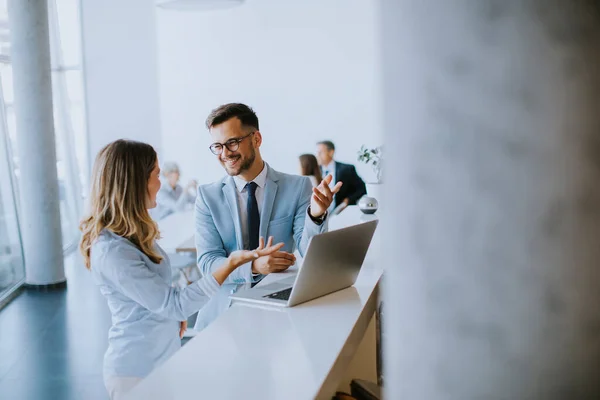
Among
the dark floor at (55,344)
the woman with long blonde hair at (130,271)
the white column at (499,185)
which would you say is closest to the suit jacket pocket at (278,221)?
the woman with long blonde hair at (130,271)

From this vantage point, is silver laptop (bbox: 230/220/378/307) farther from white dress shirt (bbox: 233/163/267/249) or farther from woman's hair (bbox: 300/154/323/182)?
woman's hair (bbox: 300/154/323/182)

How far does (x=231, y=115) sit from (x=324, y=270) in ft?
3.33

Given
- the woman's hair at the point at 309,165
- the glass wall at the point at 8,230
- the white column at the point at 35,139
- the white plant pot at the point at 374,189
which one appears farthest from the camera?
the woman's hair at the point at 309,165

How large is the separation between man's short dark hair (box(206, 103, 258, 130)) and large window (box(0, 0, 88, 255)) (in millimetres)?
6982

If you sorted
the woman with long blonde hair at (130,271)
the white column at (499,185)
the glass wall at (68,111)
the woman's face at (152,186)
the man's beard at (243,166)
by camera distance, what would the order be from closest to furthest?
the white column at (499,185), the woman with long blonde hair at (130,271), the woman's face at (152,186), the man's beard at (243,166), the glass wall at (68,111)

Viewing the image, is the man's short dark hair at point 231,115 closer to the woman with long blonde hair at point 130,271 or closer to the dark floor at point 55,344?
the woman with long blonde hair at point 130,271

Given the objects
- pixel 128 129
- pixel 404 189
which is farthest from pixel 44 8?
pixel 404 189

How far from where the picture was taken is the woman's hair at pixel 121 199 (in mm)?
2336

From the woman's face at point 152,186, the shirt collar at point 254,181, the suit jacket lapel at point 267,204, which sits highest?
the woman's face at point 152,186

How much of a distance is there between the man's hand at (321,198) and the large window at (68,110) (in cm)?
731

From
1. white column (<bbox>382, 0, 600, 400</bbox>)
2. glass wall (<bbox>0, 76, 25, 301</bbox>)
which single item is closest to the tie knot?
white column (<bbox>382, 0, 600, 400</bbox>)

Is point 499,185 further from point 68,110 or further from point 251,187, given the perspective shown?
point 68,110

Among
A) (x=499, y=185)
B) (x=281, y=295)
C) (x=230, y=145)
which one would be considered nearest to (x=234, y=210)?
(x=230, y=145)

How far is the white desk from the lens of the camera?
168cm
